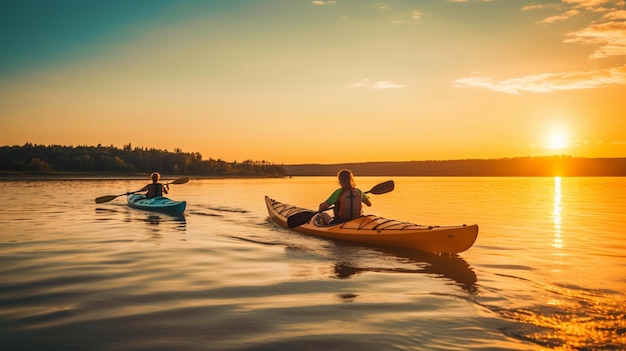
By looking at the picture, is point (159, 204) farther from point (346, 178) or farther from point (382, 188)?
point (346, 178)

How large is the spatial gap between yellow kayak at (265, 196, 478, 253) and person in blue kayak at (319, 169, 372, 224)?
23 cm

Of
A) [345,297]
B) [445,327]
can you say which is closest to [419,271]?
[345,297]

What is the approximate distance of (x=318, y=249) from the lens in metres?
10.8

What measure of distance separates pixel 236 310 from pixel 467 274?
4.49 metres

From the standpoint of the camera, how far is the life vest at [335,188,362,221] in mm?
11430

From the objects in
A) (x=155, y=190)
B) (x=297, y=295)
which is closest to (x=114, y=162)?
(x=155, y=190)

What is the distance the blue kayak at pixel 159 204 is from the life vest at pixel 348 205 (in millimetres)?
8384

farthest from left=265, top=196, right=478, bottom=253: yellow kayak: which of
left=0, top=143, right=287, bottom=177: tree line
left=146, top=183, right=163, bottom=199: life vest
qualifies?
left=0, top=143, right=287, bottom=177: tree line

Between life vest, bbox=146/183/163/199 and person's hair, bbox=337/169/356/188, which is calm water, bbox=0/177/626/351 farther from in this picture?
life vest, bbox=146/183/163/199

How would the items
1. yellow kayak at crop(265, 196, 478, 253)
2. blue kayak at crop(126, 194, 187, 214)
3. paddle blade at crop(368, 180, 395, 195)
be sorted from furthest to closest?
1. blue kayak at crop(126, 194, 187, 214)
2. paddle blade at crop(368, 180, 395, 195)
3. yellow kayak at crop(265, 196, 478, 253)

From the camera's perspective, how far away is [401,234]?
10.2 m

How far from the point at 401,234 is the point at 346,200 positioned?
1.83 m

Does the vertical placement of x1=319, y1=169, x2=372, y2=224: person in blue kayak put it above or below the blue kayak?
above

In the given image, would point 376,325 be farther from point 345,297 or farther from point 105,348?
point 105,348
